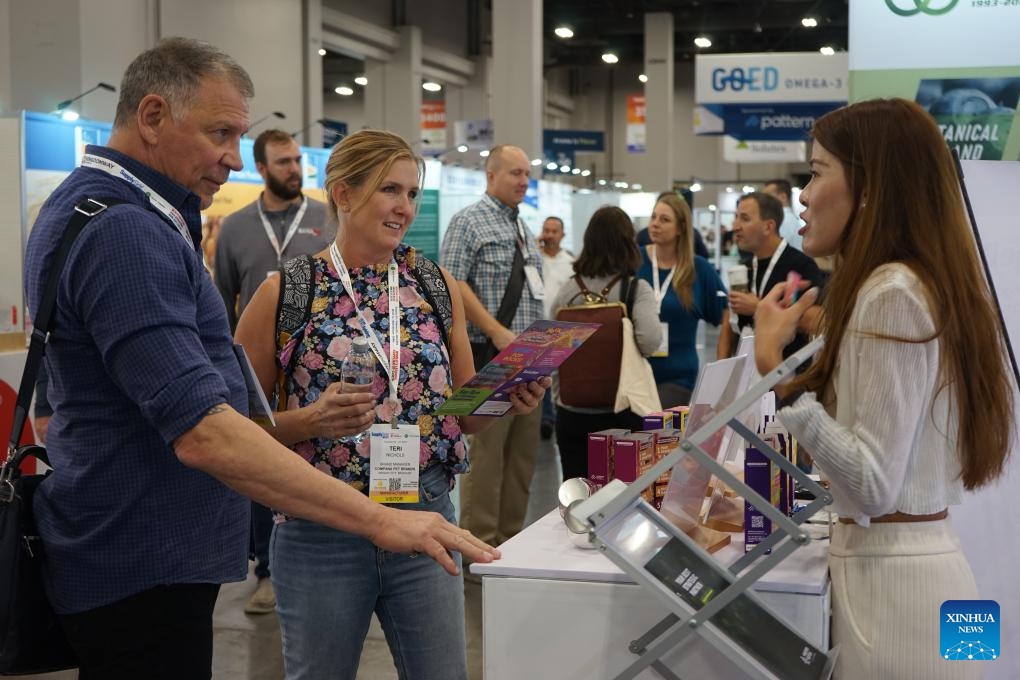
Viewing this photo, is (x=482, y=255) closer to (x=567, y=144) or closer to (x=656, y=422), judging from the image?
(x=656, y=422)

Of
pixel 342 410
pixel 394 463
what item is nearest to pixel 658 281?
pixel 394 463

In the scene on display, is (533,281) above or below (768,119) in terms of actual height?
below

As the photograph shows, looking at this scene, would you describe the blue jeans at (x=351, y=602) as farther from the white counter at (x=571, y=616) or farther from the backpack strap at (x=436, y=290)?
the backpack strap at (x=436, y=290)

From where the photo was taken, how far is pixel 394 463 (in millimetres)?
2135

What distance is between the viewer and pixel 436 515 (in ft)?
5.37

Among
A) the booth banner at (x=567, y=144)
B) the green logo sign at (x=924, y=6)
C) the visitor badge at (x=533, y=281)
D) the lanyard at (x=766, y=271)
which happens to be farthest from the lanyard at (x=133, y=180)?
the booth banner at (x=567, y=144)

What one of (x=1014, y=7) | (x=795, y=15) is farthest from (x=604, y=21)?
(x=1014, y=7)

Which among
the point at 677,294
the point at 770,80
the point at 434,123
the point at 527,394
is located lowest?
the point at 527,394

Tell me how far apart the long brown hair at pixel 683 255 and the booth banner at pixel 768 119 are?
22.3 ft

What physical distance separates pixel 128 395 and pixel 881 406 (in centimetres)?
111

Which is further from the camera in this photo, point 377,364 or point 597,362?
point 597,362

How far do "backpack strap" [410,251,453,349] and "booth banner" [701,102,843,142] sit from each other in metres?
10.0

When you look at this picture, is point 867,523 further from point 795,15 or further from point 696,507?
point 795,15

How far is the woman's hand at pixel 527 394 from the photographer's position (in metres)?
2.29
